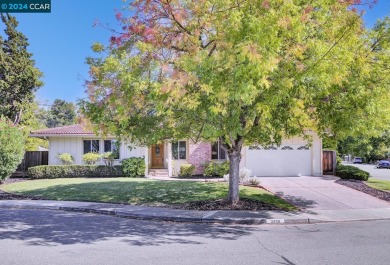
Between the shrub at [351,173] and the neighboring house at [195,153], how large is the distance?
50.0 inches

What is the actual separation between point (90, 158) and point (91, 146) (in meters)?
1.75

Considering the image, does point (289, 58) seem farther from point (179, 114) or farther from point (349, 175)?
point (349, 175)

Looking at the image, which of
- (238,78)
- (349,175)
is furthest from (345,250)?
(349,175)

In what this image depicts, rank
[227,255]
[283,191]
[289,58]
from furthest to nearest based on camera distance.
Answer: [283,191] < [289,58] < [227,255]

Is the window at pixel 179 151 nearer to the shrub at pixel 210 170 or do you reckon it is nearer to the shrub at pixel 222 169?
the shrub at pixel 210 170

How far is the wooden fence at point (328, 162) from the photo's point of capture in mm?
23844

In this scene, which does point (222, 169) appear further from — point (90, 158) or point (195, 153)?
point (90, 158)

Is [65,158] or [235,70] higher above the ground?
[235,70]

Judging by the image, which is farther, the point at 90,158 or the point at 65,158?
the point at 65,158

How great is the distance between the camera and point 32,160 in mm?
25438

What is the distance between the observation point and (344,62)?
31.7ft

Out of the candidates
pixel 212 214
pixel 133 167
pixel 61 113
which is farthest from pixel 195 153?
pixel 61 113

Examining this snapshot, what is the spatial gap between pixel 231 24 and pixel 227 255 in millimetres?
5475

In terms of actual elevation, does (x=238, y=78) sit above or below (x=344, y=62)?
below
